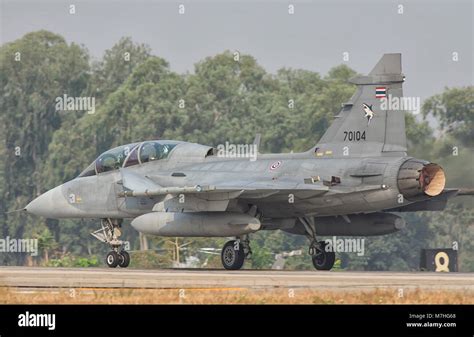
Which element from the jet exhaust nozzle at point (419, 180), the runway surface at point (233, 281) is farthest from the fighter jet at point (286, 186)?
the runway surface at point (233, 281)

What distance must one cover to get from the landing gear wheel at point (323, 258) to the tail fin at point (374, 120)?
2546 millimetres

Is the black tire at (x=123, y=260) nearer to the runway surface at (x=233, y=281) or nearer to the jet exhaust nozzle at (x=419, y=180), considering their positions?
the runway surface at (x=233, y=281)

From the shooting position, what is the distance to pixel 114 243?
29297 millimetres

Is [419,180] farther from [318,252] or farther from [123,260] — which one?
[123,260]

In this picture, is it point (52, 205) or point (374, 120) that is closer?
point (374, 120)

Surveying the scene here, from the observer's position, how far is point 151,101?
6300cm

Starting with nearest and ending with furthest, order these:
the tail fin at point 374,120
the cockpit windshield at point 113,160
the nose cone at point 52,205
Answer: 1. the tail fin at point 374,120
2. the cockpit windshield at point 113,160
3. the nose cone at point 52,205

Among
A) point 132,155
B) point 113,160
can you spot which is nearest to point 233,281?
point 132,155

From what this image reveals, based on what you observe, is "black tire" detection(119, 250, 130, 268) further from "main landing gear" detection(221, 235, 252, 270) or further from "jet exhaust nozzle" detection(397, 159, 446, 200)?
"jet exhaust nozzle" detection(397, 159, 446, 200)

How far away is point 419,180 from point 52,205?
983cm

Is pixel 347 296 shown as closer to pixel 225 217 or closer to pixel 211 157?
pixel 225 217

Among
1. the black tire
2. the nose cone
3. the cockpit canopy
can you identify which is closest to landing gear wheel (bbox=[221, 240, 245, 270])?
the black tire

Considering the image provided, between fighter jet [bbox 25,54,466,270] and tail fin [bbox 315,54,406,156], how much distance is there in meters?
0.02

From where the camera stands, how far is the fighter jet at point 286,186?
26.3 meters
